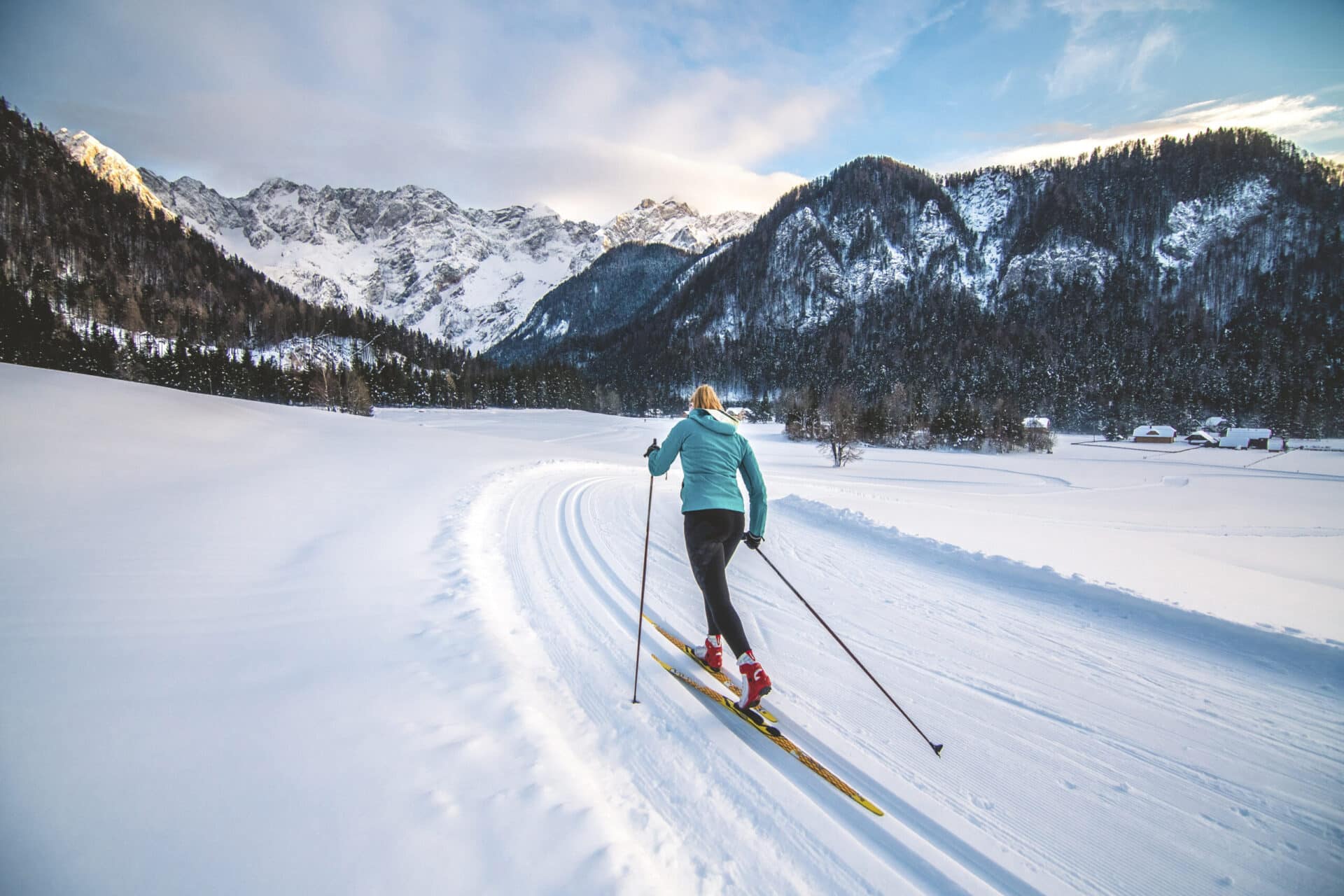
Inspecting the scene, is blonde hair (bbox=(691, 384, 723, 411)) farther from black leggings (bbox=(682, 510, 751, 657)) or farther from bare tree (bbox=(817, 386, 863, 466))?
bare tree (bbox=(817, 386, 863, 466))

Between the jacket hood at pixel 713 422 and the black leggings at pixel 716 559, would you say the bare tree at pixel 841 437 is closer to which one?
the jacket hood at pixel 713 422

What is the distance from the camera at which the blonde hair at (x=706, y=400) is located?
179 inches

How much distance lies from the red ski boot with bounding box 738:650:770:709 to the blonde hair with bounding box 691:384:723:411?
2.21m

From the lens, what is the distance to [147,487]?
684 centimetres

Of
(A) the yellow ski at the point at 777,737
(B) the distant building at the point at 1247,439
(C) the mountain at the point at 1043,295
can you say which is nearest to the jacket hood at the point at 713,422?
(A) the yellow ski at the point at 777,737

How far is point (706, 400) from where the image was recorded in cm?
473

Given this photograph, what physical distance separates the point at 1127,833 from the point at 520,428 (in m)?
54.7

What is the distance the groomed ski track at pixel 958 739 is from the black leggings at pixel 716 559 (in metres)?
0.59

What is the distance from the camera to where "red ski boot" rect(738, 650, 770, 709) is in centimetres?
354

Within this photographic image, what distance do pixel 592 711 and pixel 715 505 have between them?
1.84 meters

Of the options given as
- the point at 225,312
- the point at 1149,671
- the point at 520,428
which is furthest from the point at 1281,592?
the point at 225,312

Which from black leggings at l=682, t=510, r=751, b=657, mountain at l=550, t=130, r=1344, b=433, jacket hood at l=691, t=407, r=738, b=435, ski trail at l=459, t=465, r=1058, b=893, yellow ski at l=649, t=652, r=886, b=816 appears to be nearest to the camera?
ski trail at l=459, t=465, r=1058, b=893

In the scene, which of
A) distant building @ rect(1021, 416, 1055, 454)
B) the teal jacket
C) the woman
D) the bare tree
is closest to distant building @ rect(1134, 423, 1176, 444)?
distant building @ rect(1021, 416, 1055, 454)

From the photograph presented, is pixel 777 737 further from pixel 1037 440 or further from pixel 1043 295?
pixel 1043 295
